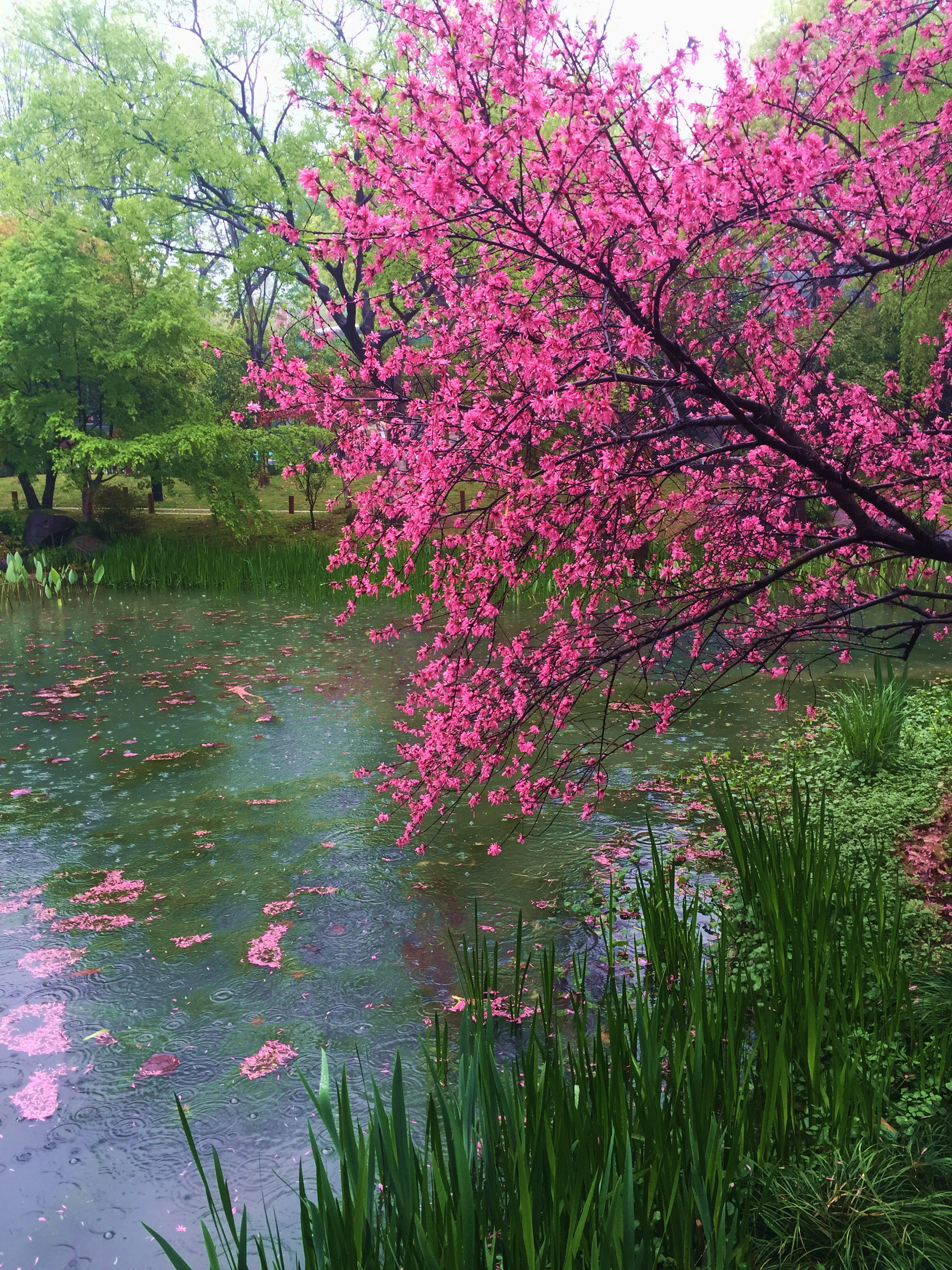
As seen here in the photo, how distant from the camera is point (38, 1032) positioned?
4.06 metres

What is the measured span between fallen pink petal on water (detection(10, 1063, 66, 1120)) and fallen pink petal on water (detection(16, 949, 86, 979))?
788 mm

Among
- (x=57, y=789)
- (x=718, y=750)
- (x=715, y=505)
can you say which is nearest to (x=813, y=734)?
(x=718, y=750)

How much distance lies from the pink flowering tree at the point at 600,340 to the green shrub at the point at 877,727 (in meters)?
1.12

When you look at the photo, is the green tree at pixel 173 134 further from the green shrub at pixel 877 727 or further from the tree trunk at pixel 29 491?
the green shrub at pixel 877 727

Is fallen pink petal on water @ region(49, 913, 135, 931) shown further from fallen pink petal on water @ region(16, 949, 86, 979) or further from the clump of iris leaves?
the clump of iris leaves

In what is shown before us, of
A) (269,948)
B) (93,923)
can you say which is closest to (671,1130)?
(269,948)

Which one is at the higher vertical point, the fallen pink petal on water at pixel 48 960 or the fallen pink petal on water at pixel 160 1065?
the fallen pink petal on water at pixel 48 960

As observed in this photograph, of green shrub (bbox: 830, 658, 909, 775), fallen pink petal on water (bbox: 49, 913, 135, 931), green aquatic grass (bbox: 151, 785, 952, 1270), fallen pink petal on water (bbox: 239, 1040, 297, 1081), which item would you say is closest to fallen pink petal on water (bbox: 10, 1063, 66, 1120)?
fallen pink petal on water (bbox: 239, 1040, 297, 1081)

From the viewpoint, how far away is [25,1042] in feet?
13.1

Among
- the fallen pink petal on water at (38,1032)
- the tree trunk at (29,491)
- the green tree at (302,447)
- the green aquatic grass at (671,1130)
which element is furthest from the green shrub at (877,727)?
the tree trunk at (29,491)

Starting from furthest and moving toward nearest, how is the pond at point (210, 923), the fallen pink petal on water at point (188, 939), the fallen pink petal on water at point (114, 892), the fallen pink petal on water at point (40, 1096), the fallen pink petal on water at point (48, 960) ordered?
1. the fallen pink petal on water at point (114, 892)
2. the fallen pink petal on water at point (188, 939)
3. the fallen pink petal on water at point (48, 960)
4. the fallen pink petal on water at point (40, 1096)
5. the pond at point (210, 923)

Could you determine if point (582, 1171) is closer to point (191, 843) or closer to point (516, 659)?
point (516, 659)

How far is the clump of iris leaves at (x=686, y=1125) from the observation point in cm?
207

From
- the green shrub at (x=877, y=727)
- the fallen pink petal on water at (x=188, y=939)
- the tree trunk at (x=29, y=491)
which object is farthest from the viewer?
the tree trunk at (x=29, y=491)
